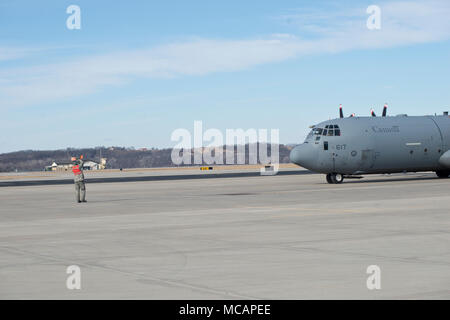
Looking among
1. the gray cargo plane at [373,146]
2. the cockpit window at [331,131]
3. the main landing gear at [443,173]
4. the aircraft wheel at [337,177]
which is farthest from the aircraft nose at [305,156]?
the main landing gear at [443,173]

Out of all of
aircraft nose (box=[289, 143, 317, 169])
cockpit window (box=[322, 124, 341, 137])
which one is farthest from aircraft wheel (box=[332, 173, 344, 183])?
cockpit window (box=[322, 124, 341, 137])

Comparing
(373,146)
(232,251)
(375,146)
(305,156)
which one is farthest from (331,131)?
(232,251)

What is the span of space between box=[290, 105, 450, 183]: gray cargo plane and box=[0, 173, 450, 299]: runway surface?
59.8 feet

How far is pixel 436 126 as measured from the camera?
1934 inches

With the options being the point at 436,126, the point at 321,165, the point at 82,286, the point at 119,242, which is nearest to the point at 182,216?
the point at 119,242

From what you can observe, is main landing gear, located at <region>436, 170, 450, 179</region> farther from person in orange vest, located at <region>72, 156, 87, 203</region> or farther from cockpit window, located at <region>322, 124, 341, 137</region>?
person in orange vest, located at <region>72, 156, 87, 203</region>

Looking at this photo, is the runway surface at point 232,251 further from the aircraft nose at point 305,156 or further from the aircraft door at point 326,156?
the aircraft nose at point 305,156

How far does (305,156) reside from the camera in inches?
1802

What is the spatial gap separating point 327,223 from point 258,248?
5647 millimetres

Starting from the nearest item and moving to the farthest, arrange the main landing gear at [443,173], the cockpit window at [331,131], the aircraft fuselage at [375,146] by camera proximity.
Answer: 1. the aircraft fuselage at [375,146]
2. the cockpit window at [331,131]
3. the main landing gear at [443,173]

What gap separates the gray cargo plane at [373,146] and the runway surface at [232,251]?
1823 centimetres

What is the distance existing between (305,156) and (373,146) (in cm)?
447

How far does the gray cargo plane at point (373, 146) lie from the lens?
45.9 meters

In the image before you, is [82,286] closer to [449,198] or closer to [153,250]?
[153,250]
